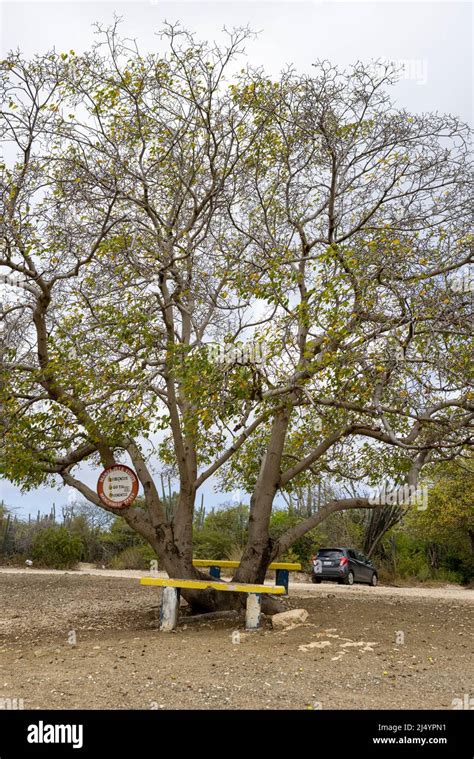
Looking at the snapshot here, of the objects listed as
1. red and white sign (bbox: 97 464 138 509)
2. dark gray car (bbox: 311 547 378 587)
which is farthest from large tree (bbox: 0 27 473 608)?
dark gray car (bbox: 311 547 378 587)

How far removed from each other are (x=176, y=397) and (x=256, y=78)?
4.71 meters

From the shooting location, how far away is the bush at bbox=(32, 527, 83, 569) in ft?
78.6

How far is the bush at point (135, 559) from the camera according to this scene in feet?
82.1

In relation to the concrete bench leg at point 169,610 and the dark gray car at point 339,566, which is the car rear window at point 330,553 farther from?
the concrete bench leg at point 169,610

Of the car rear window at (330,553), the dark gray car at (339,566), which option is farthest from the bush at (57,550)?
the car rear window at (330,553)

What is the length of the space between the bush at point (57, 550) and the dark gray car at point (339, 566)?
8.07 meters

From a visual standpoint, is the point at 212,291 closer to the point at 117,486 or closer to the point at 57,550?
the point at 117,486

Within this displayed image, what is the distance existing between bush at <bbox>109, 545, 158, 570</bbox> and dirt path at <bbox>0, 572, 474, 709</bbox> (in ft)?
42.2

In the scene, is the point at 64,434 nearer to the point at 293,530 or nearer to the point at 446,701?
the point at 293,530

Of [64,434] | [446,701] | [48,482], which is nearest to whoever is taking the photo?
[446,701]

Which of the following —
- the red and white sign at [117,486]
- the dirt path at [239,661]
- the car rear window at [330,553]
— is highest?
the red and white sign at [117,486]

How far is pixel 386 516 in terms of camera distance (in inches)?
1000

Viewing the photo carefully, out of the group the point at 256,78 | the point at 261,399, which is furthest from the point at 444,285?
the point at 256,78

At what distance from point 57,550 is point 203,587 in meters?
15.8
